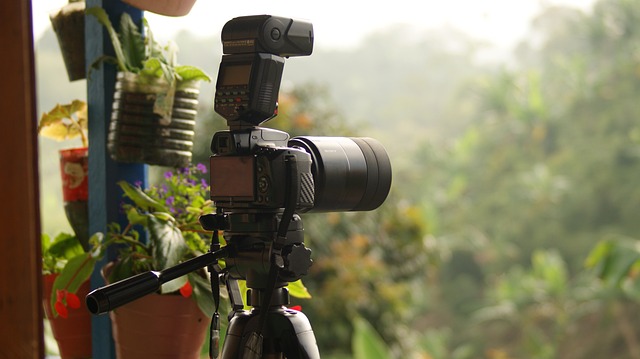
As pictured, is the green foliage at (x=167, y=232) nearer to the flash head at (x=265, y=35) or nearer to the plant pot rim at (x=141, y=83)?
the plant pot rim at (x=141, y=83)

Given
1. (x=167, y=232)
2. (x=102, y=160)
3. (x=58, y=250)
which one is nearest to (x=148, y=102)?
(x=102, y=160)

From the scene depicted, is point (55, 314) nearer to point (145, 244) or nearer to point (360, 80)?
point (145, 244)

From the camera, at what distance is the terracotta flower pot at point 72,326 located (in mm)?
1663

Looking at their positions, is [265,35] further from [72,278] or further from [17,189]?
[72,278]

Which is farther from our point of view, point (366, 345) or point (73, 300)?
point (366, 345)

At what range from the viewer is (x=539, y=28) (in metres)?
12.1

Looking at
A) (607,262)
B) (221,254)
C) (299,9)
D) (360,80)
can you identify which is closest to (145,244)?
(221,254)

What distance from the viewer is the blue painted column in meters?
1.60

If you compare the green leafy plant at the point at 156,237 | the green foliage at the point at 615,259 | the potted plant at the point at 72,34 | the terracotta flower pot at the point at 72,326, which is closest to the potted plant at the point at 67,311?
the terracotta flower pot at the point at 72,326

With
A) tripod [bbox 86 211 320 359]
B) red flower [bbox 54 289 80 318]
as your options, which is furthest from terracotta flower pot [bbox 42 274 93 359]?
tripod [bbox 86 211 320 359]

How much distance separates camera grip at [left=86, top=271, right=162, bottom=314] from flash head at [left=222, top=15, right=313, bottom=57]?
331 millimetres

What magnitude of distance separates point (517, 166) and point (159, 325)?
31.7 feet

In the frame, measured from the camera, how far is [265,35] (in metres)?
1.19

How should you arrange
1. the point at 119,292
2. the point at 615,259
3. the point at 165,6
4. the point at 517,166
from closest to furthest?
1. the point at 119,292
2. the point at 165,6
3. the point at 615,259
4. the point at 517,166
